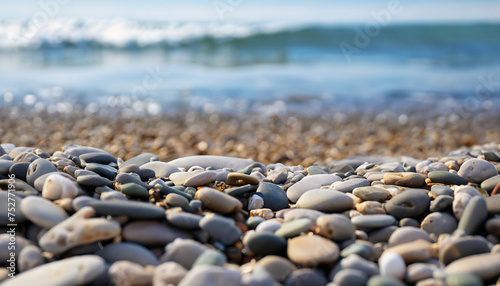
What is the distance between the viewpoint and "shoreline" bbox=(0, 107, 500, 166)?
428 centimetres

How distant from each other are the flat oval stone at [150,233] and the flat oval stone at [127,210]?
0.03 m

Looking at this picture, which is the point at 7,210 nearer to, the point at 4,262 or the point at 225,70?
the point at 4,262

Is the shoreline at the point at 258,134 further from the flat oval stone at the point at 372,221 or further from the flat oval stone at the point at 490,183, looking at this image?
the flat oval stone at the point at 372,221

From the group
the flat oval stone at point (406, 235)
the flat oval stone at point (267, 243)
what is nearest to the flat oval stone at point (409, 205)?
the flat oval stone at point (406, 235)

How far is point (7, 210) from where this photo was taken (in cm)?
164

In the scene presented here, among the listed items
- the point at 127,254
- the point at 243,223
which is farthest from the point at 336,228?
the point at 127,254

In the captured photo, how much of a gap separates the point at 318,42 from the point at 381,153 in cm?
1325

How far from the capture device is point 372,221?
1766mm

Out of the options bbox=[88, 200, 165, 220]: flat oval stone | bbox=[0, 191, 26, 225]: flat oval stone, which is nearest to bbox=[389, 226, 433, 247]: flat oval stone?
bbox=[88, 200, 165, 220]: flat oval stone

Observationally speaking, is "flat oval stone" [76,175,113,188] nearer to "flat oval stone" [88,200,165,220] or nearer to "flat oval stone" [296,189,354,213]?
"flat oval stone" [88,200,165,220]

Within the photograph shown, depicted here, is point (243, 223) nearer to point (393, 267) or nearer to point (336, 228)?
point (336, 228)

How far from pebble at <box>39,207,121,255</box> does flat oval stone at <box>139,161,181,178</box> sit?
0.72m

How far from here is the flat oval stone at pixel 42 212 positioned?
1601mm

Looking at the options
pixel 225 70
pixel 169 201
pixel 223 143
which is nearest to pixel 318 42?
pixel 225 70
